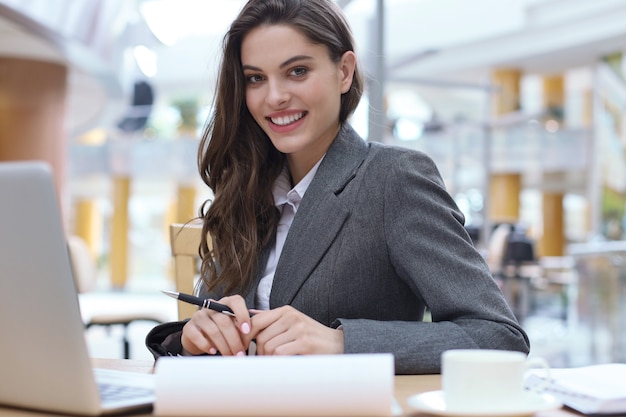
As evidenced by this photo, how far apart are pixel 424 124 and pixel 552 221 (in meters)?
9.37

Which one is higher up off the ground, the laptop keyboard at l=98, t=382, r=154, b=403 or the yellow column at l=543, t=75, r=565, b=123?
the yellow column at l=543, t=75, r=565, b=123

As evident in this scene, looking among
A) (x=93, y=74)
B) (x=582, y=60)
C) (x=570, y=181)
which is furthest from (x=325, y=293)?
(x=570, y=181)

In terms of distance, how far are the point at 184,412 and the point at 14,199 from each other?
295 mm

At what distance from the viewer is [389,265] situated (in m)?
1.72

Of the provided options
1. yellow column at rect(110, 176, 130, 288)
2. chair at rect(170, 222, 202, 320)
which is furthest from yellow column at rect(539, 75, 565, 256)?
chair at rect(170, 222, 202, 320)

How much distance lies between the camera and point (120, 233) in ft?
67.1

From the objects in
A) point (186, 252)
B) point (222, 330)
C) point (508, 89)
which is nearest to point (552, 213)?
point (508, 89)

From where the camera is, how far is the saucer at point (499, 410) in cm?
96

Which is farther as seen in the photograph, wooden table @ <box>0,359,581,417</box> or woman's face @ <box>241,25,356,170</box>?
woman's face @ <box>241,25,356,170</box>

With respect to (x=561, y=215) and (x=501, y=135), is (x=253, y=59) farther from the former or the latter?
(x=561, y=215)

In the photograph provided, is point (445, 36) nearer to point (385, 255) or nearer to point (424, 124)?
point (424, 124)

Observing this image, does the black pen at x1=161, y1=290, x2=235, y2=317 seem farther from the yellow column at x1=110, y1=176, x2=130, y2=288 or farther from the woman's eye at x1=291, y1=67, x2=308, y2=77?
the yellow column at x1=110, y1=176, x2=130, y2=288

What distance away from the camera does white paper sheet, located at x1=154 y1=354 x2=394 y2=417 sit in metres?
0.91

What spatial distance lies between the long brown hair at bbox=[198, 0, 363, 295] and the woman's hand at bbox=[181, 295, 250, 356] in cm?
31
